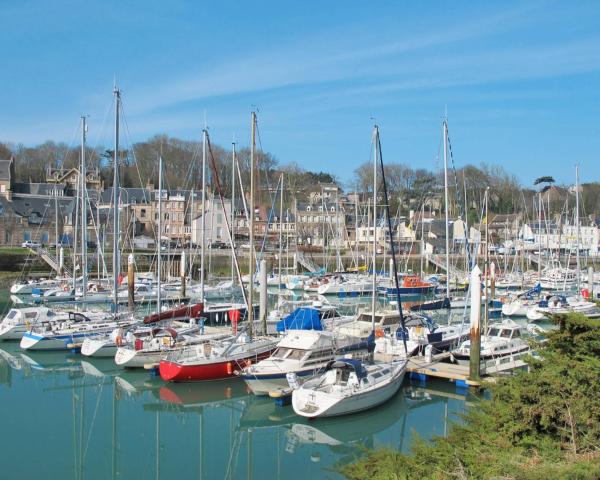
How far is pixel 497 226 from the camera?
11000 cm

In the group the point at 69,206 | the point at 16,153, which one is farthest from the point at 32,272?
the point at 16,153

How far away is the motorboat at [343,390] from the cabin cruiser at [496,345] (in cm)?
512

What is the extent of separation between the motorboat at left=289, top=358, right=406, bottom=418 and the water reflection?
1.67 ft

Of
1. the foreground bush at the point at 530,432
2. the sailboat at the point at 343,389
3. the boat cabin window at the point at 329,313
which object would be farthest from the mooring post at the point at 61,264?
the foreground bush at the point at 530,432

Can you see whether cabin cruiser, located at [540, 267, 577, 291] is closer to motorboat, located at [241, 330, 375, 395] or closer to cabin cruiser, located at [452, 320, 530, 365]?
cabin cruiser, located at [452, 320, 530, 365]

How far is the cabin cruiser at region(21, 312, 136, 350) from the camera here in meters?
31.9

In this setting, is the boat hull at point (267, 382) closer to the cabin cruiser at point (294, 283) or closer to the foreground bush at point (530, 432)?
the foreground bush at point (530, 432)

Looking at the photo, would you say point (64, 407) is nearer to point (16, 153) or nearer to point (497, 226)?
point (497, 226)

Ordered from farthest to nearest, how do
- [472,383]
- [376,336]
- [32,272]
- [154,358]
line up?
[32,272] → [376,336] → [154,358] → [472,383]

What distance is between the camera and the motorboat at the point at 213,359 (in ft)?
83.2

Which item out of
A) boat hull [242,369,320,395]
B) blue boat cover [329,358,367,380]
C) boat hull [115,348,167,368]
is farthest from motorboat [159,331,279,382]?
blue boat cover [329,358,367,380]

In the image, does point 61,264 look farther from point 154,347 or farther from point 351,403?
point 351,403

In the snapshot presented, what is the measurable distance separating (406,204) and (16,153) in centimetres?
7389

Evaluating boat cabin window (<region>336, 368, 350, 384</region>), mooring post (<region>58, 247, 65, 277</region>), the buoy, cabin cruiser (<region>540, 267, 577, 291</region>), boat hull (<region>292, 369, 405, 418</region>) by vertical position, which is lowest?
boat hull (<region>292, 369, 405, 418</region>)
